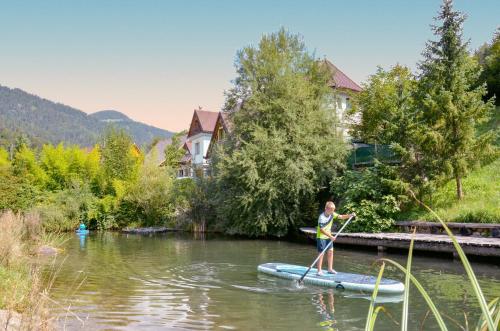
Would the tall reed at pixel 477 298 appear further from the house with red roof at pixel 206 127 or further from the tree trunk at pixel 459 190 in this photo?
the house with red roof at pixel 206 127

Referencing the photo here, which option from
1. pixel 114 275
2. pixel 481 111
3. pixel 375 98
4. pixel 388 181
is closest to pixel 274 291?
Answer: pixel 114 275

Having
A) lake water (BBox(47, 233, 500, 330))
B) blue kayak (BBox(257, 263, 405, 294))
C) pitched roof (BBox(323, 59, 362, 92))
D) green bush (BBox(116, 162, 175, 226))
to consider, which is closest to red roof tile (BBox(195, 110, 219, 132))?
green bush (BBox(116, 162, 175, 226))

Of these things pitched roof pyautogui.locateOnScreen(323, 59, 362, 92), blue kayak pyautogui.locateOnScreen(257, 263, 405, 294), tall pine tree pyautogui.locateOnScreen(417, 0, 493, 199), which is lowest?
blue kayak pyautogui.locateOnScreen(257, 263, 405, 294)

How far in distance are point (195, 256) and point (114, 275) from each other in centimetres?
504

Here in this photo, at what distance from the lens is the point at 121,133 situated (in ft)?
143

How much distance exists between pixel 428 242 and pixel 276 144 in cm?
1006

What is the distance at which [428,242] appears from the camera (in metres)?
17.3

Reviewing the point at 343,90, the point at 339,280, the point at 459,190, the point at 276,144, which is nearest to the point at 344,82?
the point at 343,90

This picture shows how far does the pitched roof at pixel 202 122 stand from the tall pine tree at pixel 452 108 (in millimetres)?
29306

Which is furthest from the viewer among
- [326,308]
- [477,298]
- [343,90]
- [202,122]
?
[202,122]

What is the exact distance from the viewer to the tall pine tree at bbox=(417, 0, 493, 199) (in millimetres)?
20297

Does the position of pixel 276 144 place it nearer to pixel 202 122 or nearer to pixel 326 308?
pixel 326 308

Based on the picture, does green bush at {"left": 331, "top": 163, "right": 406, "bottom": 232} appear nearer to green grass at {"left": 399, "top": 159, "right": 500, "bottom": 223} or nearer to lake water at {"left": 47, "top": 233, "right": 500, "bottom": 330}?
green grass at {"left": 399, "top": 159, "right": 500, "bottom": 223}

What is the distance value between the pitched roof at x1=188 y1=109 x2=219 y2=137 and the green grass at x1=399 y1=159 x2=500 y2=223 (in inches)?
1145
